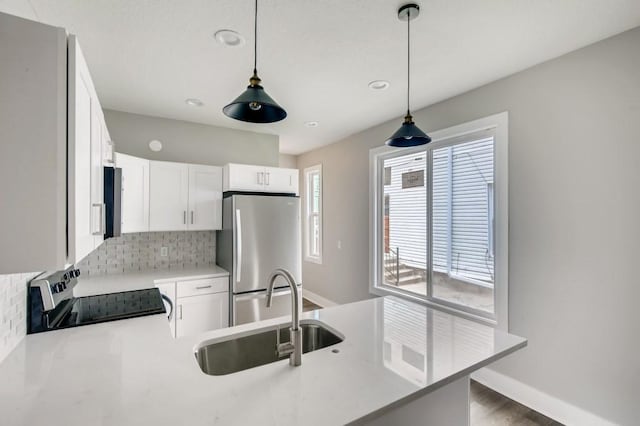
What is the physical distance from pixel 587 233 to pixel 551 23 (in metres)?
1.37

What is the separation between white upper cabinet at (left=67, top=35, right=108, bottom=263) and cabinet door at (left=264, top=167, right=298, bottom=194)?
7.74 ft

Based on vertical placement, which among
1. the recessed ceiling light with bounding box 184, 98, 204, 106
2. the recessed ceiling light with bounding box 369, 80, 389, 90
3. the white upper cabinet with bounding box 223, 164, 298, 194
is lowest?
the white upper cabinet with bounding box 223, 164, 298, 194

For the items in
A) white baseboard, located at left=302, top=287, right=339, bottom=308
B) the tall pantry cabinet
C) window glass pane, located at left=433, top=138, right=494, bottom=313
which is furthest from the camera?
white baseboard, located at left=302, top=287, right=339, bottom=308

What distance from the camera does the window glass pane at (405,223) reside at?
11.1 feet

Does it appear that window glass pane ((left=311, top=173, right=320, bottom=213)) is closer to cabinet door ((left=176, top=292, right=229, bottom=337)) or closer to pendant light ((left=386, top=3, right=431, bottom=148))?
cabinet door ((left=176, top=292, right=229, bottom=337))

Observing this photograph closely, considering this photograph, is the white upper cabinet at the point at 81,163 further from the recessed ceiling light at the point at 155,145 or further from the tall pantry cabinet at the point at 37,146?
the recessed ceiling light at the point at 155,145

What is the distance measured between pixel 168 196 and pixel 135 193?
0.31m

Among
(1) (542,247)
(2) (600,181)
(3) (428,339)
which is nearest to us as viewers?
(3) (428,339)

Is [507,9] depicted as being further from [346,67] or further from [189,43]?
[189,43]

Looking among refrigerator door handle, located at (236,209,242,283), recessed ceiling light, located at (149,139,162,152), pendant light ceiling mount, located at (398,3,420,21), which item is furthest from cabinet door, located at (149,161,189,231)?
pendant light ceiling mount, located at (398,3,420,21)

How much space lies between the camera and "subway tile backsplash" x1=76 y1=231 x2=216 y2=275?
3.17 meters

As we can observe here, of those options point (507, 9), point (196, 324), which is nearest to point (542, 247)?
point (507, 9)

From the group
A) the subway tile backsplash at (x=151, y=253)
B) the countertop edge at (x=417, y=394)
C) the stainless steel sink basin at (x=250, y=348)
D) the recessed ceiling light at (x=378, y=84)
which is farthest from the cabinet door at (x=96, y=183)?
the subway tile backsplash at (x=151, y=253)

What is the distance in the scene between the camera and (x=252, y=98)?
1345 mm
